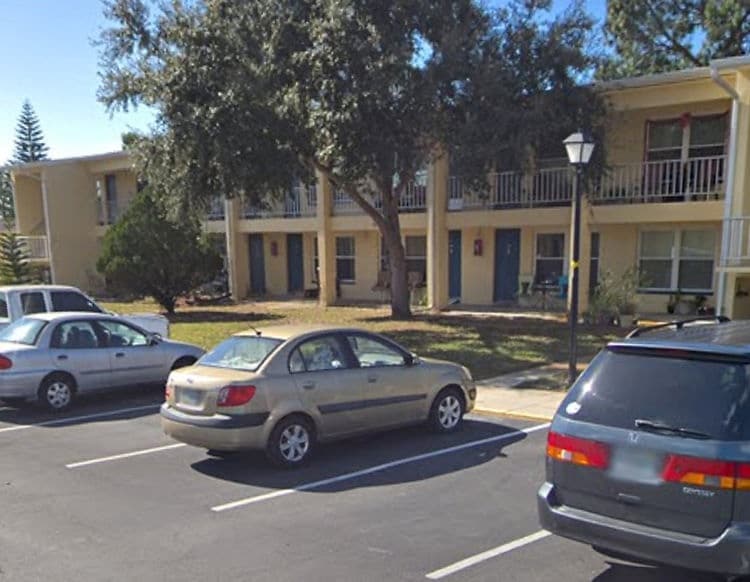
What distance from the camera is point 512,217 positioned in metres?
19.8

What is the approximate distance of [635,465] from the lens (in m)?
4.08

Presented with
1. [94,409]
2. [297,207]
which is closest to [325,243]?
[297,207]

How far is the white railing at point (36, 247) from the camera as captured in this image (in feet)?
106

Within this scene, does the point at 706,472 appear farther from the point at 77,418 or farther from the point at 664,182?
the point at 664,182

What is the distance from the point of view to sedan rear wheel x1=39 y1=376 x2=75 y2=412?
32.7 ft

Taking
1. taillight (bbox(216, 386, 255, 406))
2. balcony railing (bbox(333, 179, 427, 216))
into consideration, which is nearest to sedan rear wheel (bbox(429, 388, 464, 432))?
taillight (bbox(216, 386, 255, 406))

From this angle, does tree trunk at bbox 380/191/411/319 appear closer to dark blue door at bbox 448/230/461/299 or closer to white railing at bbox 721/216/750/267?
dark blue door at bbox 448/230/461/299

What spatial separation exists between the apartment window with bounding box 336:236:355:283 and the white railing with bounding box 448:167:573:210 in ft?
18.9

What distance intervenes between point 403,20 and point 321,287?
11.8 m

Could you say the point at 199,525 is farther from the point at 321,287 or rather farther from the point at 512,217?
the point at 321,287

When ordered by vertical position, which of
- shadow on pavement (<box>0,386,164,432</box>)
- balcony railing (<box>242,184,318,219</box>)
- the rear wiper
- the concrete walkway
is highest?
balcony railing (<box>242,184,318,219</box>)

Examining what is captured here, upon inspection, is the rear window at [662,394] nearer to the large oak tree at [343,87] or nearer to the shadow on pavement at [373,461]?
the shadow on pavement at [373,461]

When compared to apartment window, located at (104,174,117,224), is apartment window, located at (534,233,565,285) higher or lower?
lower

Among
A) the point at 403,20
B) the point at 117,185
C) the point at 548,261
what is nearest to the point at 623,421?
the point at 403,20
